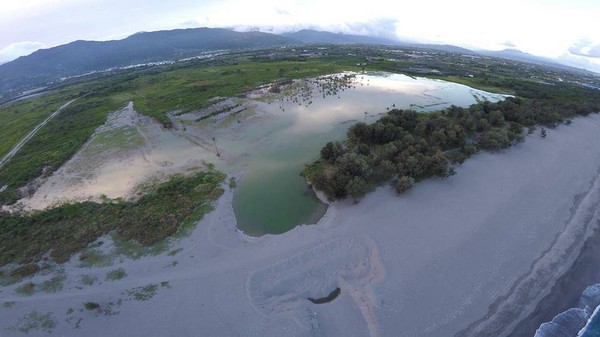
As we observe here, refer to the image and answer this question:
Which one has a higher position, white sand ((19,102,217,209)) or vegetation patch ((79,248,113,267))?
white sand ((19,102,217,209))

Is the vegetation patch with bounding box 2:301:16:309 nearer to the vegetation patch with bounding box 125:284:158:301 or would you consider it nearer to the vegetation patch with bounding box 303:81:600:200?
the vegetation patch with bounding box 125:284:158:301

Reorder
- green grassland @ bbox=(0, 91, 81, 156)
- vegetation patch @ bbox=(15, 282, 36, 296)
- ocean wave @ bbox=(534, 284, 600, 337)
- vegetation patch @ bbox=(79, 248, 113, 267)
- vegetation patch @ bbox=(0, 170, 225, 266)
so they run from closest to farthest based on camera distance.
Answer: ocean wave @ bbox=(534, 284, 600, 337)
vegetation patch @ bbox=(15, 282, 36, 296)
vegetation patch @ bbox=(79, 248, 113, 267)
vegetation patch @ bbox=(0, 170, 225, 266)
green grassland @ bbox=(0, 91, 81, 156)

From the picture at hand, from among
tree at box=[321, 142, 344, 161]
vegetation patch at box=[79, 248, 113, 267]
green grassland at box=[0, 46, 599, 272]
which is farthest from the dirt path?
tree at box=[321, 142, 344, 161]

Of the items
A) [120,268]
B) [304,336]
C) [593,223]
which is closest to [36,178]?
[120,268]

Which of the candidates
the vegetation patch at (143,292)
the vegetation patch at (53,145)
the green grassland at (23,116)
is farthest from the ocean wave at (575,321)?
the green grassland at (23,116)

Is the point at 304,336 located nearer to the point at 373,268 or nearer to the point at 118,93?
the point at 373,268

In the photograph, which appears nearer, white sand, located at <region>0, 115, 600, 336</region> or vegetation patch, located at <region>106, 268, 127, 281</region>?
white sand, located at <region>0, 115, 600, 336</region>

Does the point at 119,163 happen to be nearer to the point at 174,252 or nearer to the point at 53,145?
the point at 53,145
